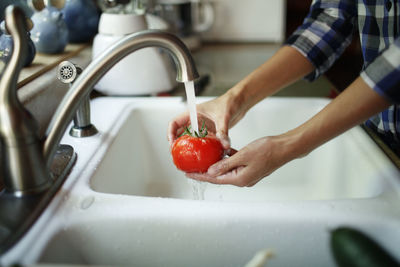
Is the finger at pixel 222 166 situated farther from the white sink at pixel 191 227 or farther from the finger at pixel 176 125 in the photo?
the finger at pixel 176 125

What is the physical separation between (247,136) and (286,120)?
0.37ft

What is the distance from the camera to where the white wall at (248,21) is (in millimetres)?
2189

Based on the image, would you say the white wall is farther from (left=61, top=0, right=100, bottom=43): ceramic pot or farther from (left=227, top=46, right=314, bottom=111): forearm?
(left=227, top=46, right=314, bottom=111): forearm

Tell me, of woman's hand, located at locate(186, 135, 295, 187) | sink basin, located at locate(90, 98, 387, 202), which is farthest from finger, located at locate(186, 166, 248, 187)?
sink basin, located at locate(90, 98, 387, 202)

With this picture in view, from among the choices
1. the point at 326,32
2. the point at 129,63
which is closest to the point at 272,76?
the point at 326,32

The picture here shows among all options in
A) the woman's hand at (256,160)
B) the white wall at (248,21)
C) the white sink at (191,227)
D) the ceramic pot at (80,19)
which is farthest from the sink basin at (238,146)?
the white wall at (248,21)

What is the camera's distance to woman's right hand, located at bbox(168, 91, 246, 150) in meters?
0.87

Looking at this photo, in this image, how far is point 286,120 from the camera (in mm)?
1085

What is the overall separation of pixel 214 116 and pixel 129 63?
396mm

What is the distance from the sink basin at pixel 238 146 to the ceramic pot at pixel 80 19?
40 centimetres

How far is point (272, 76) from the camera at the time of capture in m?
0.94

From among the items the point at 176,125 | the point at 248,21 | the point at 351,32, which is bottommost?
the point at 248,21

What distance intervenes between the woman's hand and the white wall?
→ 5.43 ft

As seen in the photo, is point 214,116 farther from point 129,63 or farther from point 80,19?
point 80,19
